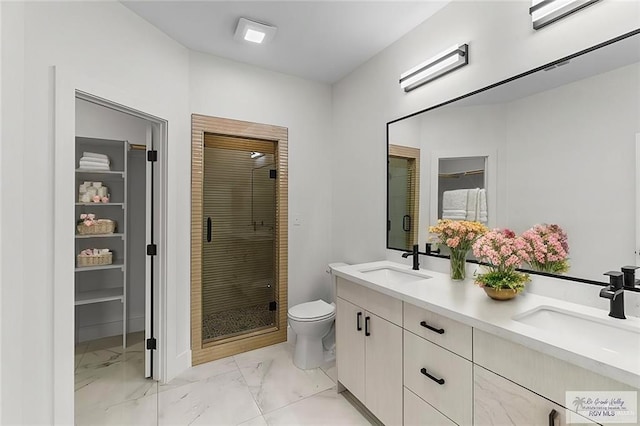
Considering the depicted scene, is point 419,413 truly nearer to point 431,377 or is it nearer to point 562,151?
point 431,377

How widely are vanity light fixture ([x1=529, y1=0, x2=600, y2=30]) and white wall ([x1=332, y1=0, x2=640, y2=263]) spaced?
29mm

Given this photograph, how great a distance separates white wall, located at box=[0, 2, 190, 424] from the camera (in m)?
1.38

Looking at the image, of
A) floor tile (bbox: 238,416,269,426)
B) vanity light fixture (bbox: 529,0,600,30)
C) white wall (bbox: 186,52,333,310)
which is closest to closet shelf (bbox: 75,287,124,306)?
white wall (bbox: 186,52,333,310)

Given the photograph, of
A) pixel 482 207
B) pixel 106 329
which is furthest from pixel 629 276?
pixel 106 329

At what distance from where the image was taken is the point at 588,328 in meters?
1.25

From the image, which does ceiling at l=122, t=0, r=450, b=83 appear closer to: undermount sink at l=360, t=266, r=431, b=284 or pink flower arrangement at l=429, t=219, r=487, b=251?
pink flower arrangement at l=429, t=219, r=487, b=251

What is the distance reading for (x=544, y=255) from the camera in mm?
1490

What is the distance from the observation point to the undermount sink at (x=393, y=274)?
214 centimetres

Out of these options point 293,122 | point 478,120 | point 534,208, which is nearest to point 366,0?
point 478,120

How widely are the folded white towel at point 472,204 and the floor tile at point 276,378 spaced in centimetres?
160

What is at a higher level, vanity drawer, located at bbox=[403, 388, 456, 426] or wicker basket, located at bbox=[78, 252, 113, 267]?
wicker basket, located at bbox=[78, 252, 113, 267]

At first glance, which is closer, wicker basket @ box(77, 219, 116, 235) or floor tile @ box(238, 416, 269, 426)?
floor tile @ box(238, 416, 269, 426)

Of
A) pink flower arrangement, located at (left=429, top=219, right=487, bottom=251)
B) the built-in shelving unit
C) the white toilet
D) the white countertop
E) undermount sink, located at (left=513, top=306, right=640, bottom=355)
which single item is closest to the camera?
the white countertop

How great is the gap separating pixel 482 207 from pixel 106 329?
12.0 ft
